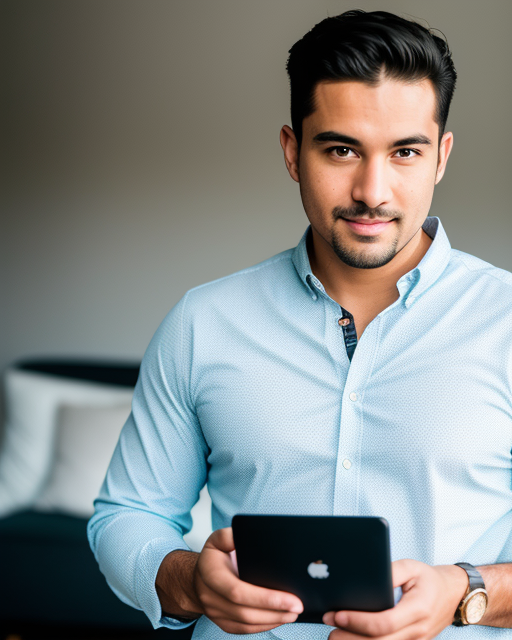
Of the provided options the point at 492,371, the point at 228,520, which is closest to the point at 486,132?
the point at 492,371

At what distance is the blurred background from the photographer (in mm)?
3205

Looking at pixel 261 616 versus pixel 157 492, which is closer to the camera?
pixel 261 616

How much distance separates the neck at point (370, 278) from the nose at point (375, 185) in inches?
5.7

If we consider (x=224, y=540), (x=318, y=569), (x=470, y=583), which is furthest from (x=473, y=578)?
(x=224, y=540)

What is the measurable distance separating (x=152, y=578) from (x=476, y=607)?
1.68ft

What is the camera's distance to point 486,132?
3016 mm

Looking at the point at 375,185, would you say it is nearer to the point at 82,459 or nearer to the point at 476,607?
the point at 476,607

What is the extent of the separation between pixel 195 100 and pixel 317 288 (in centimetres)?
236

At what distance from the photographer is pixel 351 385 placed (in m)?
1.13

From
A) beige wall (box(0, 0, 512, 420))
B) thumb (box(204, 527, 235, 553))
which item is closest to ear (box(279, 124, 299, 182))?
thumb (box(204, 527, 235, 553))

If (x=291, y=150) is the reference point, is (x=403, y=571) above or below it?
below

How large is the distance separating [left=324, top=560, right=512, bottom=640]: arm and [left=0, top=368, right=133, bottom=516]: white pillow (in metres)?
2.29

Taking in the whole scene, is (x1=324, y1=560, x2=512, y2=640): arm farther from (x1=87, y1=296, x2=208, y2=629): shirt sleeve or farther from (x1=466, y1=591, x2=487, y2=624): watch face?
(x1=87, y1=296, x2=208, y2=629): shirt sleeve

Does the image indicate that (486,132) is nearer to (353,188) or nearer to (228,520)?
(353,188)
